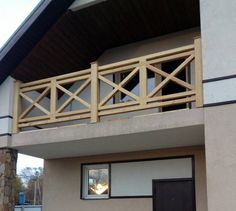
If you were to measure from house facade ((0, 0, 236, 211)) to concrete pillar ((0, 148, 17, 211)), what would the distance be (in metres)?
0.02

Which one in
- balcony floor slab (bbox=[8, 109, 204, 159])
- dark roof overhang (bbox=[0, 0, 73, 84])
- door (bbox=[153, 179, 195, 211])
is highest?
dark roof overhang (bbox=[0, 0, 73, 84])

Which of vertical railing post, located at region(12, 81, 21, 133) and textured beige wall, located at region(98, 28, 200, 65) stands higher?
textured beige wall, located at region(98, 28, 200, 65)

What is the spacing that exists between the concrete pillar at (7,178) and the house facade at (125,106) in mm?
21

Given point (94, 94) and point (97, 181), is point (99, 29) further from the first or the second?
point (97, 181)

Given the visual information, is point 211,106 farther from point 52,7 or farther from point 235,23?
point 52,7

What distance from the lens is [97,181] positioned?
9.70 m

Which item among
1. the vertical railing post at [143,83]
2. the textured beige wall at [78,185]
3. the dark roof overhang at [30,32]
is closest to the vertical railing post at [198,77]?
the vertical railing post at [143,83]

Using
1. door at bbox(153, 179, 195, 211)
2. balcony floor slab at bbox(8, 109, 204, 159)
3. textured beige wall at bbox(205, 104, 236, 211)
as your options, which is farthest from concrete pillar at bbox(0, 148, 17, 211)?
textured beige wall at bbox(205, 104, 236, 211)

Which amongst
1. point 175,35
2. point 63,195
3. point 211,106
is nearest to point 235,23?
point 211,106

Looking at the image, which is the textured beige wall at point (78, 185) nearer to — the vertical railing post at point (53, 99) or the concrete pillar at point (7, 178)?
the concrete pillar at point (7, 178)

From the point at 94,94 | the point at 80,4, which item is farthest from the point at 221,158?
the point at 80,4

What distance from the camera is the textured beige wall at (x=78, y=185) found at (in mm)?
8336

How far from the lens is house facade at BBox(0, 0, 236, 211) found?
21.6 feet

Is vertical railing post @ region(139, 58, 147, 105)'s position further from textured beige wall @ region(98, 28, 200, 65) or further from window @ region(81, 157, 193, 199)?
textured beige wall @ region(98, 28, 200, 65)
